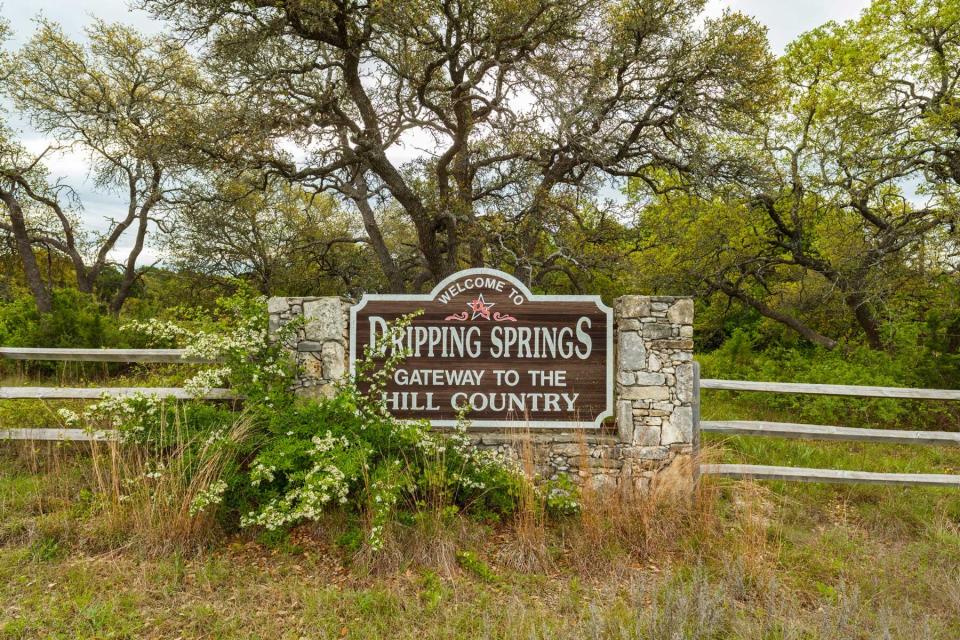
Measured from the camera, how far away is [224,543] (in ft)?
13.8

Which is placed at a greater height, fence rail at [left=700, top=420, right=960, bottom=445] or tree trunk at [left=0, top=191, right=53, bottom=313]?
tree trunk at [left=0, top=191, right=53, bottom=313]

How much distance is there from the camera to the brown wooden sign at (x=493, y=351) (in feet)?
16.5

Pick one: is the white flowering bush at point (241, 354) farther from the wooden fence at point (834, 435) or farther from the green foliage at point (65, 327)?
the green foliage at point (65, 327)

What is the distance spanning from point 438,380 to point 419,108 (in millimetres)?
7712

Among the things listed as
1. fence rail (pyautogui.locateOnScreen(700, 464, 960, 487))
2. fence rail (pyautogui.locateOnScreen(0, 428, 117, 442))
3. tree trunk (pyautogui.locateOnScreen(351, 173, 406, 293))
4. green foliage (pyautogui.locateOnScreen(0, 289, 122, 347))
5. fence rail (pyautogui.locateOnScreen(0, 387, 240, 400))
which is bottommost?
fence rail (pyautogui.locateOnScreen(700, 464, 960, 487))

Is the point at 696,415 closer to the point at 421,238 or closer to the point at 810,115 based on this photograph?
the point at 421,238

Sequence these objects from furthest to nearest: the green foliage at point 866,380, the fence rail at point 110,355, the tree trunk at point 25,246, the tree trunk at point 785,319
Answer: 1. the tree trunk at point 25,246
2. the tree trunk at point 785,319
3. the green foliage at point 866,380
4. the fence rail at point 110,355

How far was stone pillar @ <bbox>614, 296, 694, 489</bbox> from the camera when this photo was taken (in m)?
4.90

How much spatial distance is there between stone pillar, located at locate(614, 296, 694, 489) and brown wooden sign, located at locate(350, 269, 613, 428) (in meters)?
0.18

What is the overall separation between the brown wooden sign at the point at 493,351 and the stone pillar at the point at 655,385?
18 centimetres

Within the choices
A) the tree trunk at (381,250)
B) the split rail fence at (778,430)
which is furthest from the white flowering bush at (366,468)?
the tree trunk at (381,250)

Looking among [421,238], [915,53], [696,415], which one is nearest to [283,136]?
[421,238]

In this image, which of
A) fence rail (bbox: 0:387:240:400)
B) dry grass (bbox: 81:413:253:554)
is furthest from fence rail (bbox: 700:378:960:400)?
fence rail (bbox: 0:387:240:400)

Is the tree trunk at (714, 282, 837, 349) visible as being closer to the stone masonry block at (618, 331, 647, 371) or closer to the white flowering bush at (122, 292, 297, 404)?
the stone masonry block at (618, 331, 647, 371)
